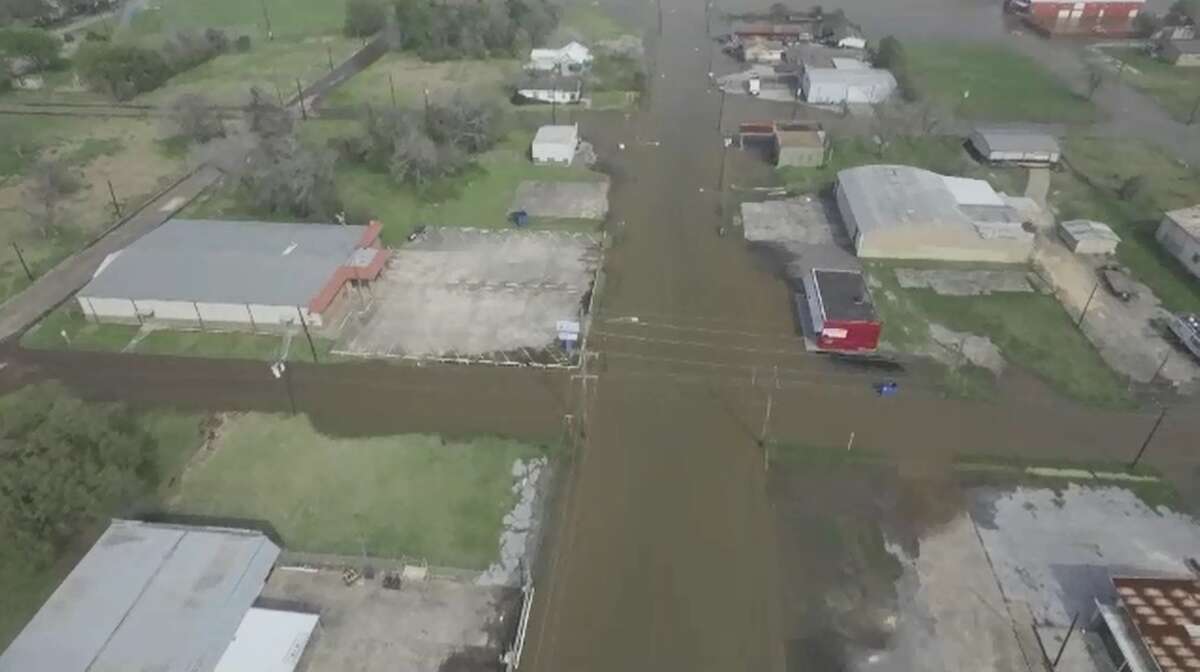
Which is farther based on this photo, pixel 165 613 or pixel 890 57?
pixel 890 57

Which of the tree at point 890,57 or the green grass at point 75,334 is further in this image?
the tree at point 890,57

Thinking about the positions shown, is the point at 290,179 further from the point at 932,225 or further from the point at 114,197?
the point at 932,225

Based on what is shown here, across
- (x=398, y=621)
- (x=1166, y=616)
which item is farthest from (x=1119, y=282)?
(x=398, y=621)

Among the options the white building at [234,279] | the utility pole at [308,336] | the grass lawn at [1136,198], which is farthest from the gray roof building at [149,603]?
the grass lawn at [1136,198]

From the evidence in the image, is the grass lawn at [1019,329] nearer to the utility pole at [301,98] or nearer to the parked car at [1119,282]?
the parked car at [1119,282]

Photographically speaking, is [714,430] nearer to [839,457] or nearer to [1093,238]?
[839,457]

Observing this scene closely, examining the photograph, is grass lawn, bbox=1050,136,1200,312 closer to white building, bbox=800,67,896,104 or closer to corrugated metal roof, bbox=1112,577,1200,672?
white building, bbox=800,67,896,104


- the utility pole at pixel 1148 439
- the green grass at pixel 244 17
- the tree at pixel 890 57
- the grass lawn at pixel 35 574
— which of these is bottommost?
the utility pole at pixel 1148 439
